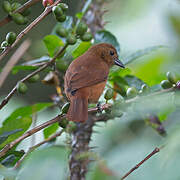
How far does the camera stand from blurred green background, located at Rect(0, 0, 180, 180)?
75cm

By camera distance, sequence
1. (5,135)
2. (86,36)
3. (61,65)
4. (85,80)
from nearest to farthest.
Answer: (5,135) < (86,36) < (61,65) < (85,80)

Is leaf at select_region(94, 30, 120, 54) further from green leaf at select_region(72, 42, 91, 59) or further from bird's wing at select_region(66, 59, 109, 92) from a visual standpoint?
bird's wing at select_region(66, 59, 109, 92)

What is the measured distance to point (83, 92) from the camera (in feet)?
8.16

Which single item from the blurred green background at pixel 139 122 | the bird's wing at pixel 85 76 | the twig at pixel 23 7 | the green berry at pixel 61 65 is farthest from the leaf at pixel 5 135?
the bird's wing at pixel 85 76

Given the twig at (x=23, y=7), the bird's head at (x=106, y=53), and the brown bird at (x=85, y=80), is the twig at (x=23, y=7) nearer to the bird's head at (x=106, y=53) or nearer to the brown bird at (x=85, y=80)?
the brown bird at (x=85, y=80)

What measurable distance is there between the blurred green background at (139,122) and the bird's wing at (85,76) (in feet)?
0.66

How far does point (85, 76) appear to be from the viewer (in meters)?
2.60

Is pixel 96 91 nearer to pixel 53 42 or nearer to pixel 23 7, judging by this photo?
pixel 53 42

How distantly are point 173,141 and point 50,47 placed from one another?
4.53 ft

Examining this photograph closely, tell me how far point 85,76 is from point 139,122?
1.64ft

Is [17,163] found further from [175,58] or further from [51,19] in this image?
[51,19]

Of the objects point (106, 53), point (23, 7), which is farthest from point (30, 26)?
point (106, 53)

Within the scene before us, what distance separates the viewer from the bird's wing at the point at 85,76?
94.9 inches

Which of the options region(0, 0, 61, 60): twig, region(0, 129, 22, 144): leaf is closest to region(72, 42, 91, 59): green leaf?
region(0, 0, 61, 60): twig
